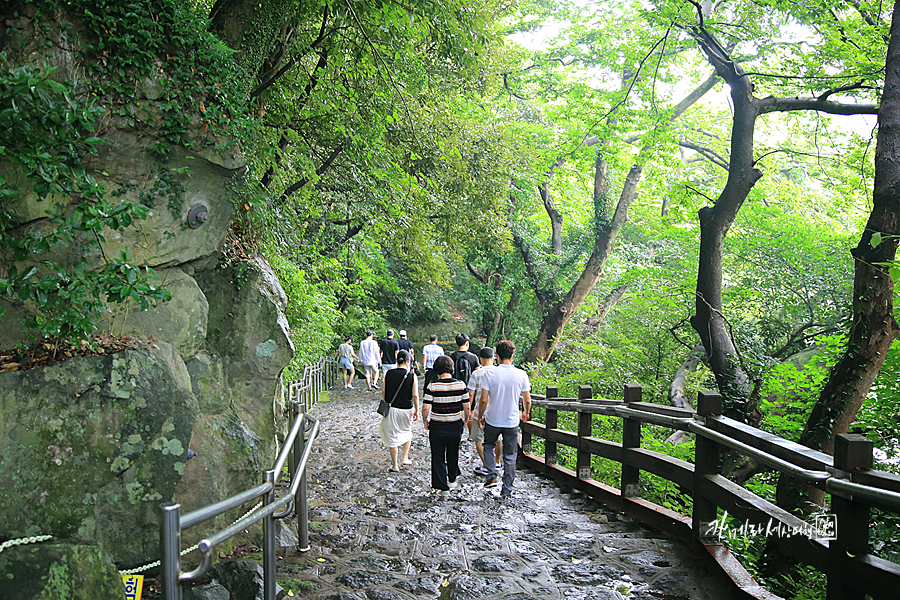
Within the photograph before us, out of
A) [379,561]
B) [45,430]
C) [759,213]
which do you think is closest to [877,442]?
[379,561]

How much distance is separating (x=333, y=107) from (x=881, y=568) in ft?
22.7

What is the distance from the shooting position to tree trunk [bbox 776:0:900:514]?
17.3ft

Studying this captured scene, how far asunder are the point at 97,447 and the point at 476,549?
289 centimetres

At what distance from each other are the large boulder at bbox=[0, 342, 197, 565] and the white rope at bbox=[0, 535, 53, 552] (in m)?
0.07

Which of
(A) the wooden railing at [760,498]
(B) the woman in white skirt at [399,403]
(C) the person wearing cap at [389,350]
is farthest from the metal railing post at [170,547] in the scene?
(C) the person wearing cap at [389,350]

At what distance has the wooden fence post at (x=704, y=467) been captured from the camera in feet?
14.3

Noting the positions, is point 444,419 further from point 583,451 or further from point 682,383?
point 682,383

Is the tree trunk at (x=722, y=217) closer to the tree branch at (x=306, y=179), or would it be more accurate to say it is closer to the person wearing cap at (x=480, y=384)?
the person wearing cap at (x=480, y=384)

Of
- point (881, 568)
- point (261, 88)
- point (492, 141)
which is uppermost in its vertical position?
point (492, 141)

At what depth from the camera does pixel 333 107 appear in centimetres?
754

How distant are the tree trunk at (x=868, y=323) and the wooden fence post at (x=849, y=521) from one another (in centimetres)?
241

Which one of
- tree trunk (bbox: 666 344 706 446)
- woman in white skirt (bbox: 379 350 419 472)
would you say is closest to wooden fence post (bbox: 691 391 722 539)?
woman in white skirt (bbox: 379 350 419 472)

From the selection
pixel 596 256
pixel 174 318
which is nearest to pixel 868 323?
pixel 174 318

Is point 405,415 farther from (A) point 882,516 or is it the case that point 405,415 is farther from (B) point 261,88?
(A) point 882,516
